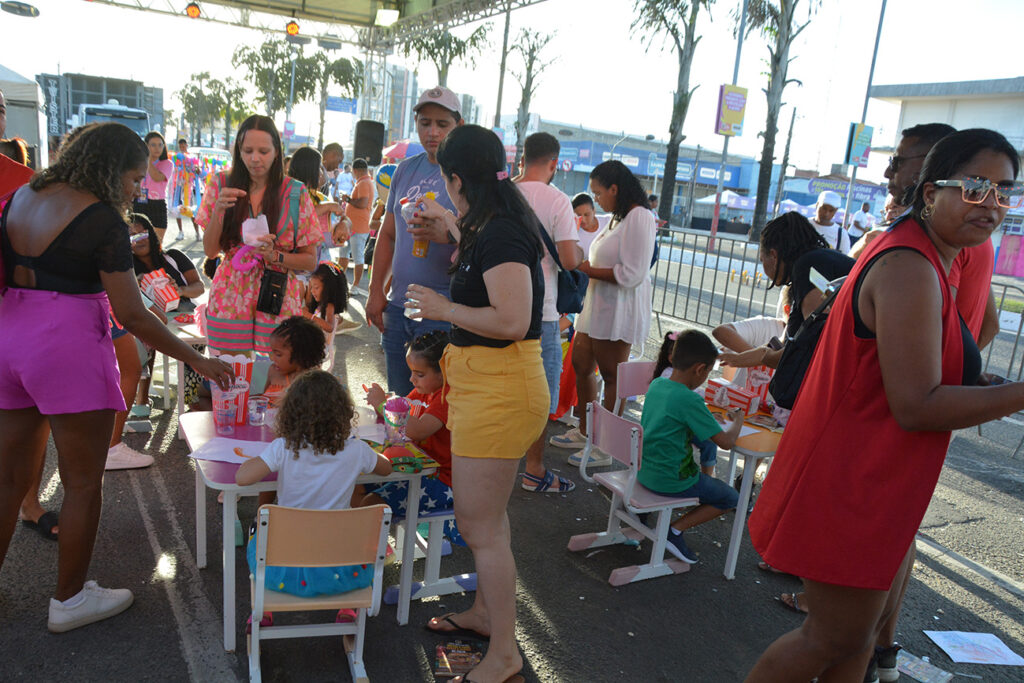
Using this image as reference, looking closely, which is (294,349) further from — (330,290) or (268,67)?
(268,67)

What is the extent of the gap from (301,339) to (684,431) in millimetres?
1973

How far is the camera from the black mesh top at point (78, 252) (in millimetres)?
2494

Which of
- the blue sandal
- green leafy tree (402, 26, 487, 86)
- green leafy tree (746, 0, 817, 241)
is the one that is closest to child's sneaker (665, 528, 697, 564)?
the blue sandal

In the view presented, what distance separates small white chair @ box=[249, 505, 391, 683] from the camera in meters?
2.38

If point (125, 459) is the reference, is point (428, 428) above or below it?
above

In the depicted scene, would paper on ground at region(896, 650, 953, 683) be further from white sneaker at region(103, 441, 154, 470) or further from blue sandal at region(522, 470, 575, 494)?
white sneaker at region(103, 441, 154, 470)

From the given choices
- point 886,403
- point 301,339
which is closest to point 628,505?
point 301,339

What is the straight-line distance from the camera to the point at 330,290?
19.1 ft

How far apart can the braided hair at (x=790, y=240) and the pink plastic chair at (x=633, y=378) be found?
133 centimetres

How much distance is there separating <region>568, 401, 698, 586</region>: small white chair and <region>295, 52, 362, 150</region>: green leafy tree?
143 ft

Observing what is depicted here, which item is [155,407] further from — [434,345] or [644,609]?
[644,609]

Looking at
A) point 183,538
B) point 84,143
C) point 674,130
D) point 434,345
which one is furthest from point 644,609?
point 674,130

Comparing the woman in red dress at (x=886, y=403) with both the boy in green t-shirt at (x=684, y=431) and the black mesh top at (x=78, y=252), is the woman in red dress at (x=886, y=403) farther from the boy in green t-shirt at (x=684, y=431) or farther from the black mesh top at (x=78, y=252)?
the black mesh top at (x=78, y=252)

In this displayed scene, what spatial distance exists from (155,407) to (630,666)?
4.12 meters
